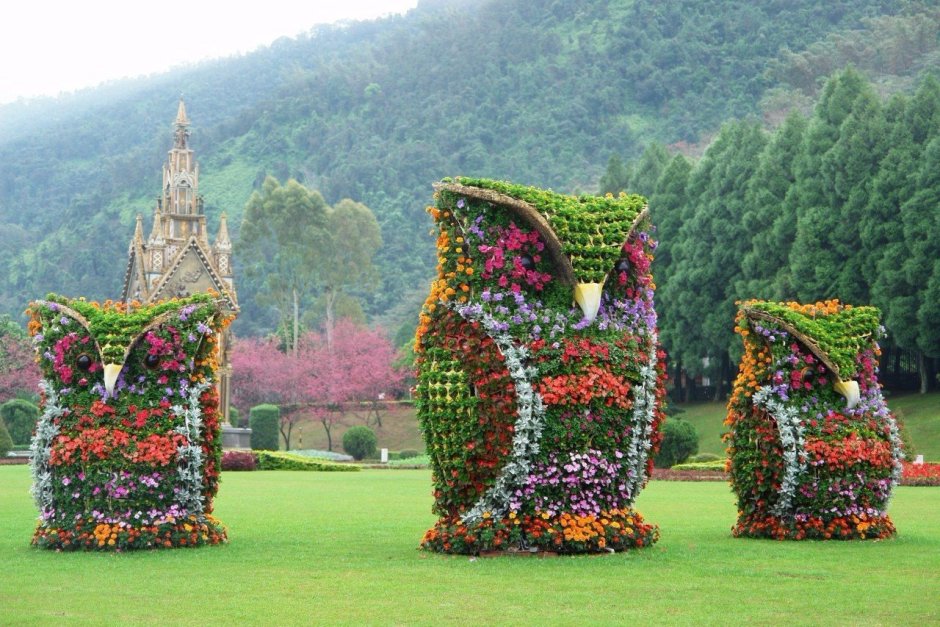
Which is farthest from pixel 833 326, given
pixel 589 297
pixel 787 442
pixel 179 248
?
pixel 179 248

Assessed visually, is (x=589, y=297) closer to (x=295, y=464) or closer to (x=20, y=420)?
(x=295, y=464)

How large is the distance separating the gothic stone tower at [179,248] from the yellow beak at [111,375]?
3301 centimetres

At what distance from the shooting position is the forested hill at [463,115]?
3337 inches

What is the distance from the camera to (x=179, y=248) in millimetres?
46844

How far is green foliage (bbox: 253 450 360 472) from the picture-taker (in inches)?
1361

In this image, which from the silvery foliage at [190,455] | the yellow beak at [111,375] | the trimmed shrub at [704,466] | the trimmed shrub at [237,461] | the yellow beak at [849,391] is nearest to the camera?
the yellow beak at [111,375]

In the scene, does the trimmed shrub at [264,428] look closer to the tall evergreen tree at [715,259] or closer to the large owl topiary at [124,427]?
the tall evergreen tree at [715,259]

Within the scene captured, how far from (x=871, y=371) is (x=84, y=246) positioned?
80.4m

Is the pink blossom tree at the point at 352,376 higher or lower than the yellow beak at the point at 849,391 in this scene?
higher

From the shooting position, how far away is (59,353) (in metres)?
12.7

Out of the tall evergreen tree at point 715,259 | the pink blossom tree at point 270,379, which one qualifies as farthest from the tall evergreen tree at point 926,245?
the pink blossom tree at point 270,379

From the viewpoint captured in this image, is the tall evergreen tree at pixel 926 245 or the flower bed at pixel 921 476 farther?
the tall evergreen tree at pixel 926 245

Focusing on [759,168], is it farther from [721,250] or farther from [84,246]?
[84,246]

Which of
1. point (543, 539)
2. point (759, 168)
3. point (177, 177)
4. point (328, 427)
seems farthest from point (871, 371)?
point (328, 427)
